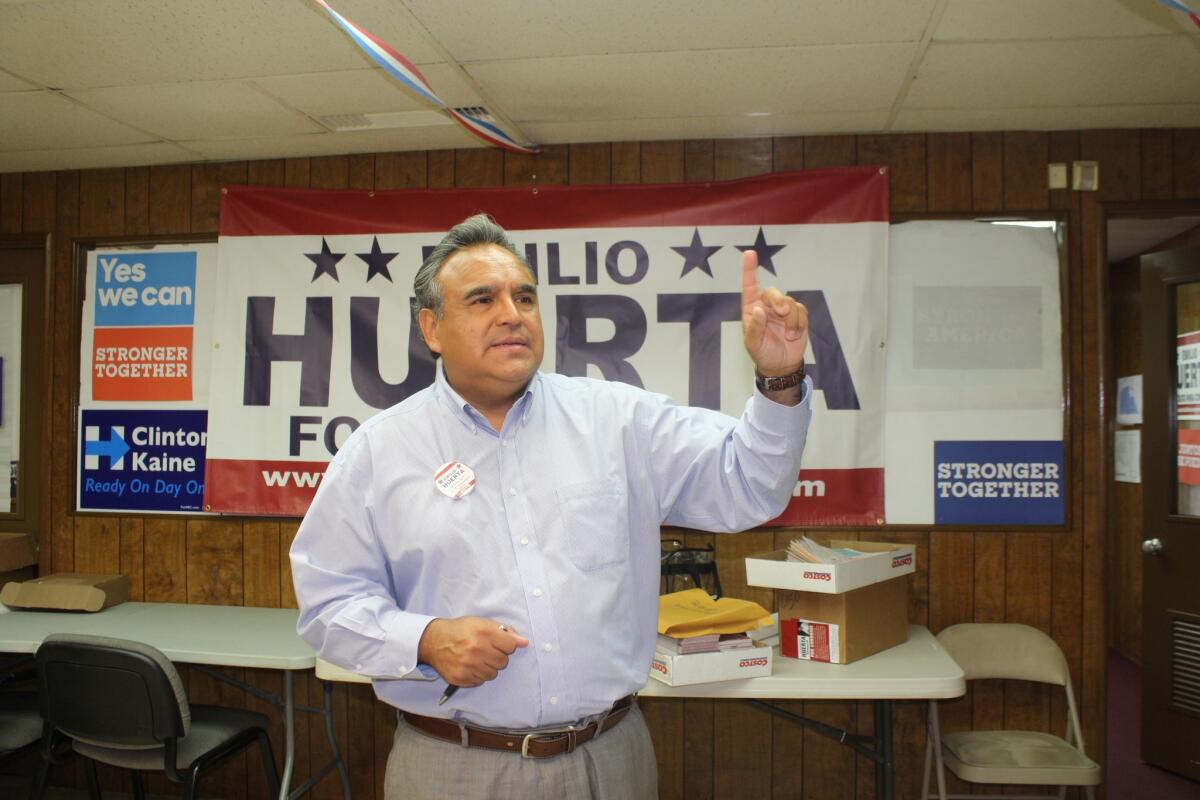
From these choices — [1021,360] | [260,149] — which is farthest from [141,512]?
[1021,360]

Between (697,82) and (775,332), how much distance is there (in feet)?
5.70

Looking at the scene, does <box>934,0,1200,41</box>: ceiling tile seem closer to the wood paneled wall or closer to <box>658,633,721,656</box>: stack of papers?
the wood paneled wall

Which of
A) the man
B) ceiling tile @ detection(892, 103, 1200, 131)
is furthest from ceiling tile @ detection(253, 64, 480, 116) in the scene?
ceiling tile @ detection(892, 103, 1200, 131)

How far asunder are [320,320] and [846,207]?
7.17 feet

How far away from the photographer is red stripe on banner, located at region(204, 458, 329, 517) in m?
3.47

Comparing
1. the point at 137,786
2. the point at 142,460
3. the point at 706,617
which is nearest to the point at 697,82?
the point at 706,617

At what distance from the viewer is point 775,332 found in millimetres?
1327

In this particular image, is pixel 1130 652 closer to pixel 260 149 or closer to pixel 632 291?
pixel 632 291

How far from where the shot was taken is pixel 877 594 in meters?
2.72

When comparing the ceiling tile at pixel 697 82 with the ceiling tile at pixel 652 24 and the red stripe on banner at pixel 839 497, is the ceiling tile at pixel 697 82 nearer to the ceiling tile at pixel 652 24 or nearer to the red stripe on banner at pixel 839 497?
the ceiling tile at pixel 652 24

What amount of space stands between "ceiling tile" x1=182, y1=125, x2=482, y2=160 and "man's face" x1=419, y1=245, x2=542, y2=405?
1.82 meters

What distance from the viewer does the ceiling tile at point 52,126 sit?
9.71 feet

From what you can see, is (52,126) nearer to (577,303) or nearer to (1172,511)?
(577,303)

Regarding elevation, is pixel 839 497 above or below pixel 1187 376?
below
